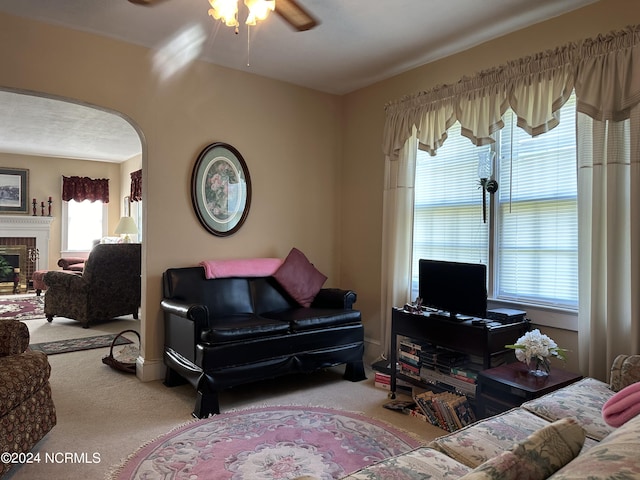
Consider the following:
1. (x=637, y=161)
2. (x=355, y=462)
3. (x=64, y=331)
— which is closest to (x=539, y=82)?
(x=637, y=161)

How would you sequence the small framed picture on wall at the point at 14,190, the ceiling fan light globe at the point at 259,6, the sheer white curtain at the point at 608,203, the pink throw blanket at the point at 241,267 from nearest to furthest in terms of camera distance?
the ceiling fan light globe at the point at 259,6 → the sheer white curtain at the point at 608,203 → the pink throw blanket at the point at 241,267 → the small framed picture on wall at the point at 14,190

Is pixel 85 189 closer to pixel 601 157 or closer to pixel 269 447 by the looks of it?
pixel 269 447

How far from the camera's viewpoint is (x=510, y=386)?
2.38 metres

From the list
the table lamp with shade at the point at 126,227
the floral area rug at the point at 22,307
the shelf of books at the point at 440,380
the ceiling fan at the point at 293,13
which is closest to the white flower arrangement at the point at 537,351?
the shelf of books at the point at 440,380

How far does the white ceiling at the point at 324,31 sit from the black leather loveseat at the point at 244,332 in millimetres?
1860

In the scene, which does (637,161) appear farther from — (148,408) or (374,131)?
(148,408)

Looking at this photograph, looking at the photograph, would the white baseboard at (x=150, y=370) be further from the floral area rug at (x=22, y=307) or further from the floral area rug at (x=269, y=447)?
the floral area rug at (x=22, y=307)

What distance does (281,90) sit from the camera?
14.7 ft

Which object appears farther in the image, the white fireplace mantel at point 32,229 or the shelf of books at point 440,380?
the white fireplace mantel at point 32,229

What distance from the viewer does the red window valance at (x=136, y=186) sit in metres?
8.40

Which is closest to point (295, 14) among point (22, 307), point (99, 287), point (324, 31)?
point (324, 31)

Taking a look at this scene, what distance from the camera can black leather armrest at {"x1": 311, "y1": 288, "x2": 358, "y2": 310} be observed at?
3961 mm

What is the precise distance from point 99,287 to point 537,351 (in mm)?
5240

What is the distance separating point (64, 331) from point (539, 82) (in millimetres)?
Result: 5648
